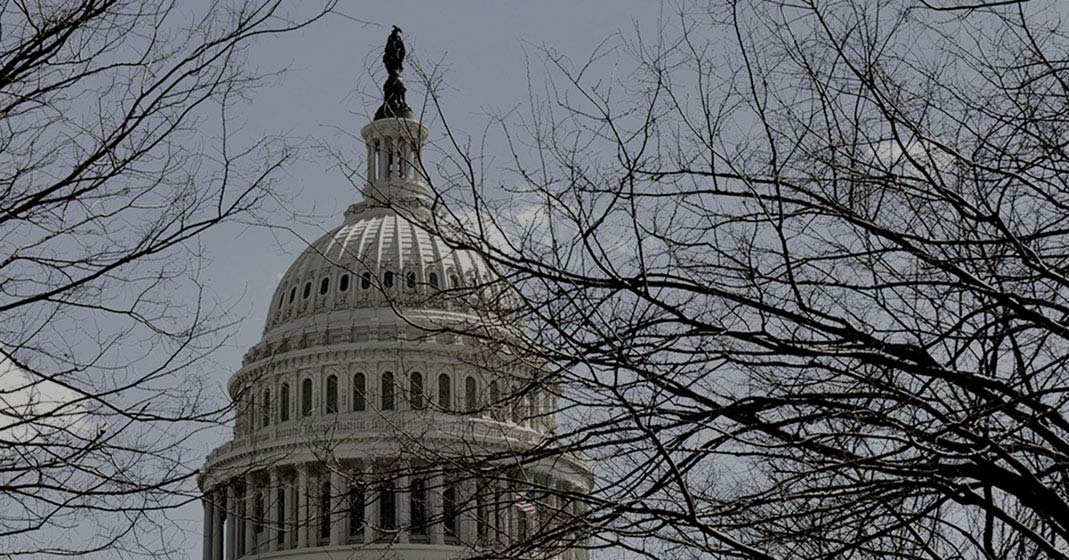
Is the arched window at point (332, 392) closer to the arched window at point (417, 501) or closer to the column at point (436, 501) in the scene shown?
the column at point (436, 501)


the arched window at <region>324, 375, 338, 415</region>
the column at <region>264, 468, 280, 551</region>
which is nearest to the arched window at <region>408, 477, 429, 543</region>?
the column at <region>264, 468, 280, 551</region>

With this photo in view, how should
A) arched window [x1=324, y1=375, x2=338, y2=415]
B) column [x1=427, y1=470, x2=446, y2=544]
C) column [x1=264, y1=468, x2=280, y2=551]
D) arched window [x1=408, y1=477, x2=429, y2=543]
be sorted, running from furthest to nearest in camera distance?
arched window [x1=324, y1=375, x2=338, y2=415], column [x1=264, y1=468, x2=280, y2=551], arched window [x1=408, y1=477, x2=429, y2=543], column [x1=427, y1=470, x2=446, y2=544]

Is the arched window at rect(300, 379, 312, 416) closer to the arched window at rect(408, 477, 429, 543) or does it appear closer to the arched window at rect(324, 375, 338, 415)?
the arched window at rect(324, 375, 338, 415)

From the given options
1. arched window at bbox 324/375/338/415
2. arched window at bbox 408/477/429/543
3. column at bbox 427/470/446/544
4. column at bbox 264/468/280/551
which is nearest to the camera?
column at bbox 427/470/446/544

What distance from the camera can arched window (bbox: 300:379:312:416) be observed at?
8844 cm

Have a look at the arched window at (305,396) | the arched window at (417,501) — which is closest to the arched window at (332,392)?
the arched window at (305,396)

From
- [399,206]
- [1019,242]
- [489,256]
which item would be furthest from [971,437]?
[399,206]

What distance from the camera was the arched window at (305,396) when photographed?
88438 millimetres

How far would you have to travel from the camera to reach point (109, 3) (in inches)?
A: 359

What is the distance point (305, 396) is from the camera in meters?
88.9

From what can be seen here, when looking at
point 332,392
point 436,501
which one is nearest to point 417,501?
point 436,501

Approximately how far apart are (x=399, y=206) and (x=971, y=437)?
10.6ft

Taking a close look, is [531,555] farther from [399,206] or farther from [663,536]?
[399,206]

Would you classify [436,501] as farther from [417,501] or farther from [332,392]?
[332,392]
